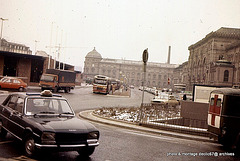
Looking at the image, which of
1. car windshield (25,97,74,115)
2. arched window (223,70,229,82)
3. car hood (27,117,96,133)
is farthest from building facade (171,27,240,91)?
car hood (27,117,96,133)

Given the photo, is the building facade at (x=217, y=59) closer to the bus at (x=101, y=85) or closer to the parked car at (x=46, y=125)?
the bus at (x=101, y=85)

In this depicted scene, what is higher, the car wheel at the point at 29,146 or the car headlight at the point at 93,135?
the car headlight at the point at 93,135

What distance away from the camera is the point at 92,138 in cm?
652

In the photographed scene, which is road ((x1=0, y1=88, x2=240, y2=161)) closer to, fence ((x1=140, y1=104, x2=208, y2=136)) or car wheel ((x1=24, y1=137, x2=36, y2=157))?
car wheel ((x1=24, y1=137, x2=36, y2=157))

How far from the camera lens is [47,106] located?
7422 millimetres

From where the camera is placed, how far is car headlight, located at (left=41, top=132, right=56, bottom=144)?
19.3 feet

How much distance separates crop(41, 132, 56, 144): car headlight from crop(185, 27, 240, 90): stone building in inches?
2401

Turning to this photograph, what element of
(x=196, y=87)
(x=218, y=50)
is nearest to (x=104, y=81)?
(x=196, y=87)

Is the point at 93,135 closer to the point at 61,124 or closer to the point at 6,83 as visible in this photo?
the point at 61,124

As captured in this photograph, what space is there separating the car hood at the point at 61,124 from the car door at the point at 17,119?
0.43m

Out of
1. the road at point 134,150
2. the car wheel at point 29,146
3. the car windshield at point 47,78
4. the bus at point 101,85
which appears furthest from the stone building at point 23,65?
the car wheel at point 29,146

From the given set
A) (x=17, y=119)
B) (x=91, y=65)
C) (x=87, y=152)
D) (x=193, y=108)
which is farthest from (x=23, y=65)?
(x=91, y=65)

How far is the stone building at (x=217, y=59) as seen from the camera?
209ft

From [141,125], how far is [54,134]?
821 centimetres
